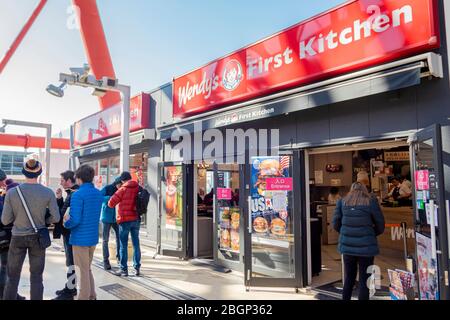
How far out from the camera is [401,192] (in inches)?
292

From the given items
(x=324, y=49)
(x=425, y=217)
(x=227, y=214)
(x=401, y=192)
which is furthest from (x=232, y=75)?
(x=401, y=192)

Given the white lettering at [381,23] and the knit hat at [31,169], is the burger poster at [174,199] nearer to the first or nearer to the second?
the knit hat at [31,169]

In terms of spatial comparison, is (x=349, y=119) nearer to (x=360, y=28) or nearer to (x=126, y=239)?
(x=360, y=28)

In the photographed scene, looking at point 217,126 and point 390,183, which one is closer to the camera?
point 217,126

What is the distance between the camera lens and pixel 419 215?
3.50 m

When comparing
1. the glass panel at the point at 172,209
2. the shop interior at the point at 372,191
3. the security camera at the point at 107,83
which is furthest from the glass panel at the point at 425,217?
the security camera at the point at 107,83

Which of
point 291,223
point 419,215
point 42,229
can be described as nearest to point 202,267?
point 291,223

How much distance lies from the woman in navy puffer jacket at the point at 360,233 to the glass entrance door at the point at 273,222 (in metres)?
1.00

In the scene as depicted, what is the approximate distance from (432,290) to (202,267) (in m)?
3.63

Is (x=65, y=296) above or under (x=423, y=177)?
under

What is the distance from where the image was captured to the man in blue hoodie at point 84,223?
3.64 metres

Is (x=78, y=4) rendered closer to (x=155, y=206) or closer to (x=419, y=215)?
(x=155, y=206)

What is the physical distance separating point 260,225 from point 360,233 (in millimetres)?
1680

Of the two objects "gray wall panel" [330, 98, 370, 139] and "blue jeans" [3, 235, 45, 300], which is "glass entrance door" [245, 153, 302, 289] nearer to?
"gray wall panel" [330, 98, 370, 139]
